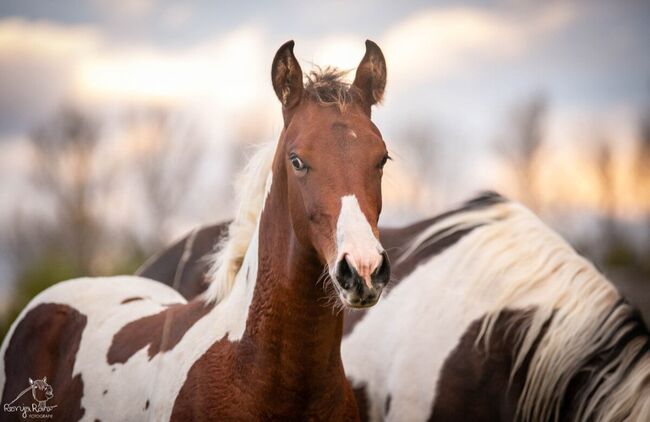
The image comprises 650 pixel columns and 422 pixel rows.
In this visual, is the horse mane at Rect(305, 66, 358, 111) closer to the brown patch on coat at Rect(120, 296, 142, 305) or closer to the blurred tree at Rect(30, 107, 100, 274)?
the brown patch on coat at Rect(120, 296, 142, 305)

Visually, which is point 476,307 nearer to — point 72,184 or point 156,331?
point 156,331

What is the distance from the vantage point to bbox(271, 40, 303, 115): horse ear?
2729mm

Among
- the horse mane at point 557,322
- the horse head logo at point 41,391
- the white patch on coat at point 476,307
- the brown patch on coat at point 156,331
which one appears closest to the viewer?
the brown patch on coat at point 156,331

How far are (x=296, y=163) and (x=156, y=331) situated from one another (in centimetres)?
128

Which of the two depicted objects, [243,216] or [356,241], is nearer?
[356,241]

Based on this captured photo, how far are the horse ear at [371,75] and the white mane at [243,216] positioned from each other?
0.53 m

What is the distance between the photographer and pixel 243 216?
316 centimetres

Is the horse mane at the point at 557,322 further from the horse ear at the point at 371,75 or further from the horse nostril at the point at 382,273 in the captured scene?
the horse nostril at the point at 382,273

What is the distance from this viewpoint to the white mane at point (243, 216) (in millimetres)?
3047

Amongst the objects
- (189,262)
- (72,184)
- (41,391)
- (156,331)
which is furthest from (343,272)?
(72,184)

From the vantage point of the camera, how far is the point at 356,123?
2.61 m

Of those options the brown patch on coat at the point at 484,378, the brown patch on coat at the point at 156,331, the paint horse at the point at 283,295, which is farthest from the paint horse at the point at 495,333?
the brown patch on coat at the point at 156,331

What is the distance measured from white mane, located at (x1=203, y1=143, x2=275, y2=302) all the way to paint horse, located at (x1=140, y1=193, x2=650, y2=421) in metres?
1.35

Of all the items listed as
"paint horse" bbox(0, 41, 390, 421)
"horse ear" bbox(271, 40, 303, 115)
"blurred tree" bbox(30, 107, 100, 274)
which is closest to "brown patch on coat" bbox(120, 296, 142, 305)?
"paint horse" bbox(0, 41, 390, 421)
